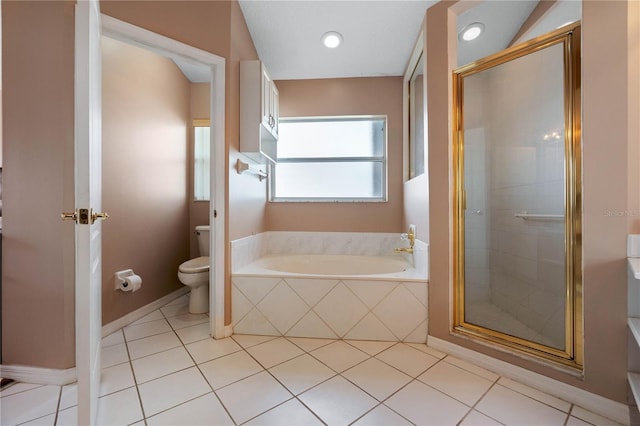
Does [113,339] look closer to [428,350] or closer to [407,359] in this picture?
[407,359]

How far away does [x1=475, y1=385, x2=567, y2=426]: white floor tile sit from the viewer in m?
1.11

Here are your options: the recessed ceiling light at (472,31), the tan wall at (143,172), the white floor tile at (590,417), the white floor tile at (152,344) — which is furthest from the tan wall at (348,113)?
the white floor tile at (590,417)

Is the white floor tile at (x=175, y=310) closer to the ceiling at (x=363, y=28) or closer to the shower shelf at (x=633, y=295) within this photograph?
the ceiling at (x=363, y=28)

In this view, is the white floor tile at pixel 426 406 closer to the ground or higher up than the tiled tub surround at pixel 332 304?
closer to the ground

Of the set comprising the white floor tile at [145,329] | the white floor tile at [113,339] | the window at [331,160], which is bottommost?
the white floor tile at [145,329]

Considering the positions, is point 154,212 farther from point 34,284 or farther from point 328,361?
point 328,361

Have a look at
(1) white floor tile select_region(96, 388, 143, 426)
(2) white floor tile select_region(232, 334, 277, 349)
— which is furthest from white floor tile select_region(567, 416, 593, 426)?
(1) white floor tile select_region(96, 388, 143, 426)

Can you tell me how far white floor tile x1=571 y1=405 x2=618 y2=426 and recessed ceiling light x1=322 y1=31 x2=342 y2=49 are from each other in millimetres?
2829

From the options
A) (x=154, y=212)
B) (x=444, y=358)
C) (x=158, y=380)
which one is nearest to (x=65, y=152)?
(x=154, y=212)

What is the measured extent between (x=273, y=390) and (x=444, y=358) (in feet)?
3.51

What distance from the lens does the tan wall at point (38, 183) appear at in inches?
51.6

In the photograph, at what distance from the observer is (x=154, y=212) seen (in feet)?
7.74

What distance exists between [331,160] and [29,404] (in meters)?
2.74

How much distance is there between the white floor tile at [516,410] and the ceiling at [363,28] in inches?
79.4
